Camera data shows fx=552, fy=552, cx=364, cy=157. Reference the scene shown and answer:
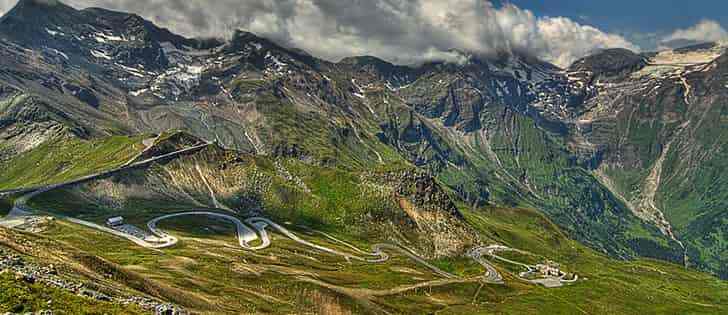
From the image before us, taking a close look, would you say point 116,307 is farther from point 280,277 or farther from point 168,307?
point 280,277

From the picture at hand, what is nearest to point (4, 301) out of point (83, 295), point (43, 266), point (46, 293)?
point (46, 293)

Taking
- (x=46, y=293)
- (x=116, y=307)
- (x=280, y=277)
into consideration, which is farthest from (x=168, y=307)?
(x=280, y=277)

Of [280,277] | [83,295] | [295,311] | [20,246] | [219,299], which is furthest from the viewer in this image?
[280,277]

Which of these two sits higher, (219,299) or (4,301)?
(4,301)

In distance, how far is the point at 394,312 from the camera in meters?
185

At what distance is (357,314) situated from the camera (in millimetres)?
159375

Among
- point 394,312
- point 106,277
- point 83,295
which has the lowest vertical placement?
point 394,312

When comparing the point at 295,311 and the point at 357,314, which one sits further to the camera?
the point at 357,314

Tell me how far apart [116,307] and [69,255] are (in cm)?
3333

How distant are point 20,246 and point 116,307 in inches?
1218

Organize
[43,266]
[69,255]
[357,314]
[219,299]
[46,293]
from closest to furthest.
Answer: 1. [46,293]
2. [43,266]
3. [69,255]
4. [219,299]
5. [357,314]

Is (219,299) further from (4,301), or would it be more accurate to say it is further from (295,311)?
(4,301)

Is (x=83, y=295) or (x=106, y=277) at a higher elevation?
(x=83, y=295)

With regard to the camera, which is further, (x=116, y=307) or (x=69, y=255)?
(x=69, y=255)
